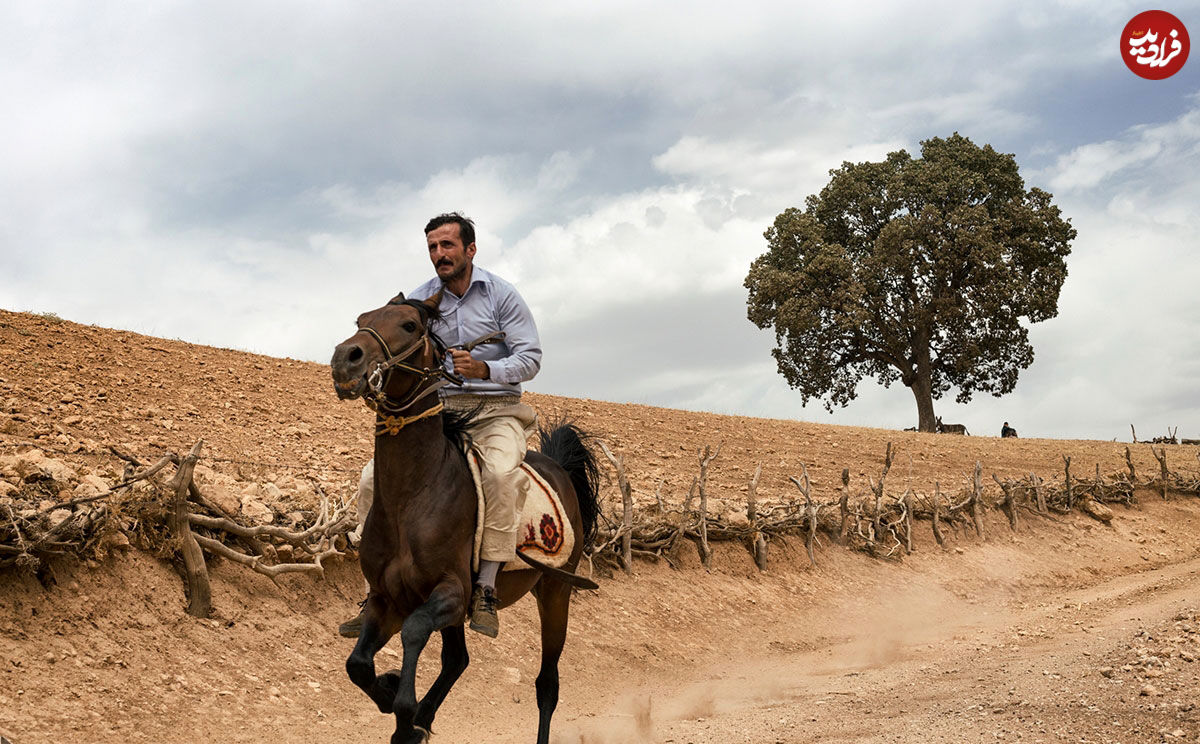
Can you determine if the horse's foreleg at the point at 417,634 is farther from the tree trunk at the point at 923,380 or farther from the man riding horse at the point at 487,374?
the tree trunk at the point at 923,380

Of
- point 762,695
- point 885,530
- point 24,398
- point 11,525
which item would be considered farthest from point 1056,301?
A: point 11,525

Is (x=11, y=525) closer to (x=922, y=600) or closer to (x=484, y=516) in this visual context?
(x=484, y=516)

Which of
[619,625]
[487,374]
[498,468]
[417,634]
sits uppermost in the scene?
[487,374]

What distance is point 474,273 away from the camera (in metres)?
5.53

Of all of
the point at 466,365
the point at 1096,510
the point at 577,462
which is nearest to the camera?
the point at 466,365

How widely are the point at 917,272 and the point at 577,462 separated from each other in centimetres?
2791

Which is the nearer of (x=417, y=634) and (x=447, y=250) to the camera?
(x=417, y=634)

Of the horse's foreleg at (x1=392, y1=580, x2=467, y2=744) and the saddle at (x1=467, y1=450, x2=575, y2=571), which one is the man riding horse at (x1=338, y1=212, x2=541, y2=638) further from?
the horse's foreleg at (x1=392, y1=580, x2=467, y2=744)

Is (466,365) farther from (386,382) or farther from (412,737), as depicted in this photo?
(412,737)

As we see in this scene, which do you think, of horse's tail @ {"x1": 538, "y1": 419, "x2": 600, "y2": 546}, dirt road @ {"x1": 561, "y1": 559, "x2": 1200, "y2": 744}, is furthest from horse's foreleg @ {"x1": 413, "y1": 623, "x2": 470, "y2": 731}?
dirt road @ {"x1": 561, "y1": 559, "x2": 1200, "y2": 744}

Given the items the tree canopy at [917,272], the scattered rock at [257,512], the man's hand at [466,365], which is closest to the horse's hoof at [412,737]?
the man's hand at [466,365]

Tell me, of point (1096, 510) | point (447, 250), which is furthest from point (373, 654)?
point (1096, 510)

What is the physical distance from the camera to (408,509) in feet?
15.9

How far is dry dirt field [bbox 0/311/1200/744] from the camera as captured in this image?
680 centimetres
